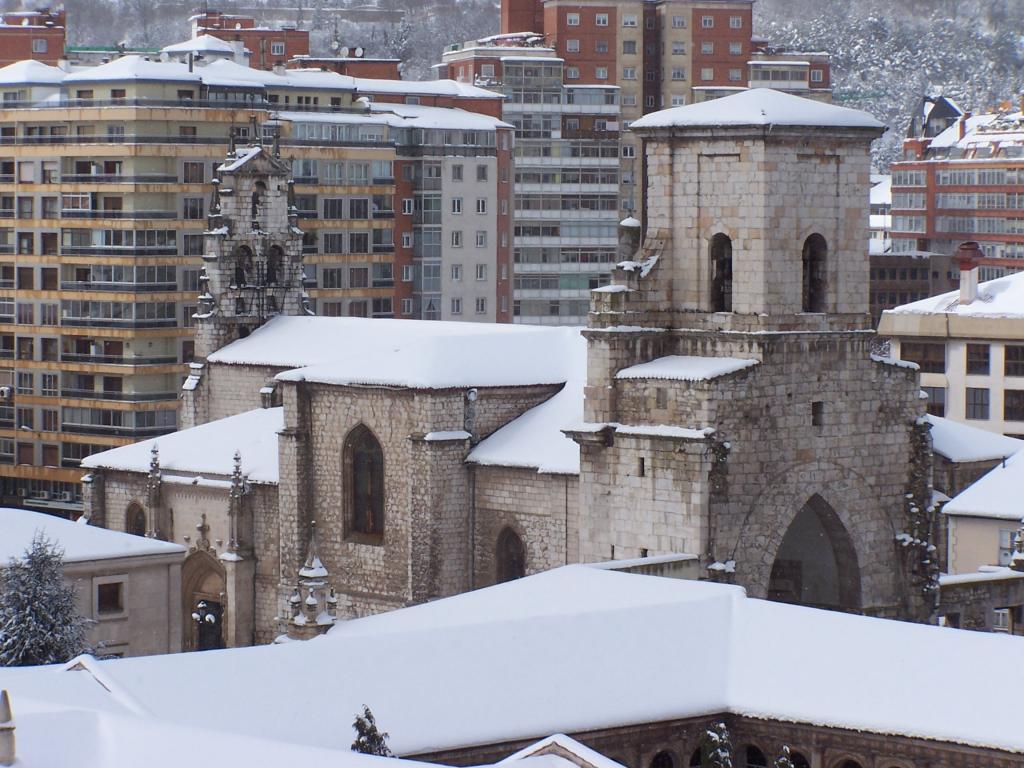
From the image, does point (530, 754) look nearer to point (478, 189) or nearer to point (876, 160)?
point (478, 189)

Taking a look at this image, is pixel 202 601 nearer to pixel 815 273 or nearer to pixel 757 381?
pixel 757 381

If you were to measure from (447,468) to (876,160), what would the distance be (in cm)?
14680

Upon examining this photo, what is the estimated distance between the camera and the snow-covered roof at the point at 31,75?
3588 inches

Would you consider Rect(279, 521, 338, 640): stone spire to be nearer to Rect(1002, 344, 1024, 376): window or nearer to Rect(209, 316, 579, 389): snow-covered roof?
Rect(209, 316, 579, 389): snow-covered roof

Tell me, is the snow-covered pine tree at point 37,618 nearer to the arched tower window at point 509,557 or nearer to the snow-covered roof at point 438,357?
the arched tower window at point 509,557

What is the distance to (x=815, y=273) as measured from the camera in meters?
53.3

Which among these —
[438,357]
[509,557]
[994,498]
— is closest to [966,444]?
[994,498]

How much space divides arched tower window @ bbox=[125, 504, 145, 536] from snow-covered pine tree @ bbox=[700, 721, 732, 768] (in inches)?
1209

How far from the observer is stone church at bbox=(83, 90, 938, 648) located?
168 ft

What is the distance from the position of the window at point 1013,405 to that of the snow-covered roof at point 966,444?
20497mm

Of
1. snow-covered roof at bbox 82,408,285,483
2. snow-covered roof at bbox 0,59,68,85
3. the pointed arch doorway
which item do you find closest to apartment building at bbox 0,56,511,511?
snow-covered roof at bbox 0,59,68,85

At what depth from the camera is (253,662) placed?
3903cm

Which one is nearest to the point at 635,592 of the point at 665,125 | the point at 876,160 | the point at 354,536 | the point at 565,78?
the point at 665,125

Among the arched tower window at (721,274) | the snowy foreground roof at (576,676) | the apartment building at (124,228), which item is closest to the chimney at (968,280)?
the apartment building at (124,228)
